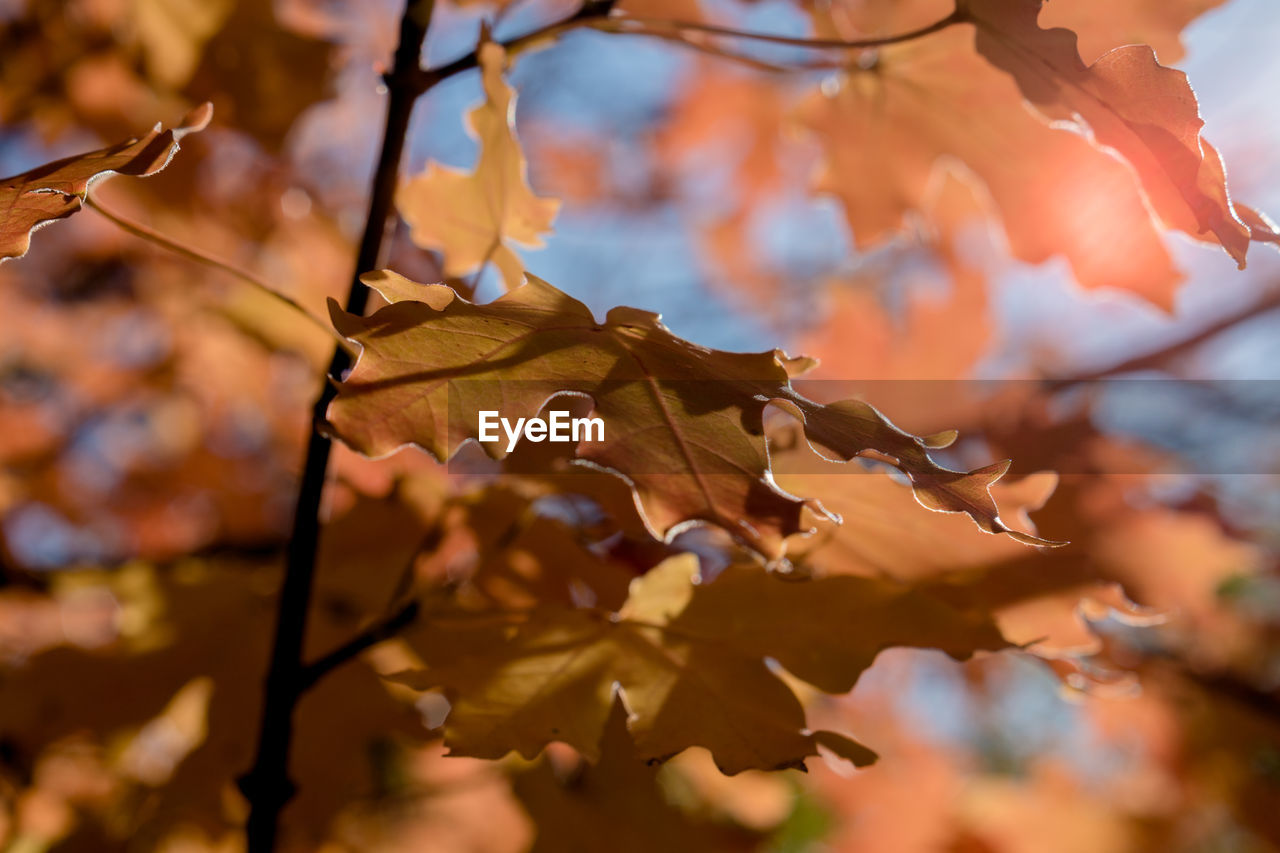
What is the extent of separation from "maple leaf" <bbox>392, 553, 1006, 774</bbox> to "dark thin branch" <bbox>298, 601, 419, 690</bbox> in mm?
30

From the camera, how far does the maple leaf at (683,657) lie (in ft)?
1.96

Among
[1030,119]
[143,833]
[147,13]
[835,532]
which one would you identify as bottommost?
[143,833]

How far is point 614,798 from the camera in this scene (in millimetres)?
1054

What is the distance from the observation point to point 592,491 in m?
0.70

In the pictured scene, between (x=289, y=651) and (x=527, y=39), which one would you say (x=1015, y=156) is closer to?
(x=527, y=39)

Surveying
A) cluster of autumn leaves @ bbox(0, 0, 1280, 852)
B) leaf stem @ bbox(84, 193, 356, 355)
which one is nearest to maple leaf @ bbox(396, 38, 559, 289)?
cluster of autumn leaves @ bbox(0, 0, 1280, 852)

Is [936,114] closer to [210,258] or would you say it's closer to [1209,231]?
[1209,231]

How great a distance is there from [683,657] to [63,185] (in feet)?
1.61

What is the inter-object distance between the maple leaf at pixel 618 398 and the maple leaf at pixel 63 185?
0.47ft

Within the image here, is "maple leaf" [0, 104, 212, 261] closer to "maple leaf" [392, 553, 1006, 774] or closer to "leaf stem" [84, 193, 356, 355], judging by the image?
"leaf stem" [84, 193, 356, 355]

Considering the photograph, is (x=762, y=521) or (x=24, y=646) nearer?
(x=762, y=521)

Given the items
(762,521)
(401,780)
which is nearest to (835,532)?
(762,521)

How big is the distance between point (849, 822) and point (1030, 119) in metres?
1.85

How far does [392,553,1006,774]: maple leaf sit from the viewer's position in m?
0.60
